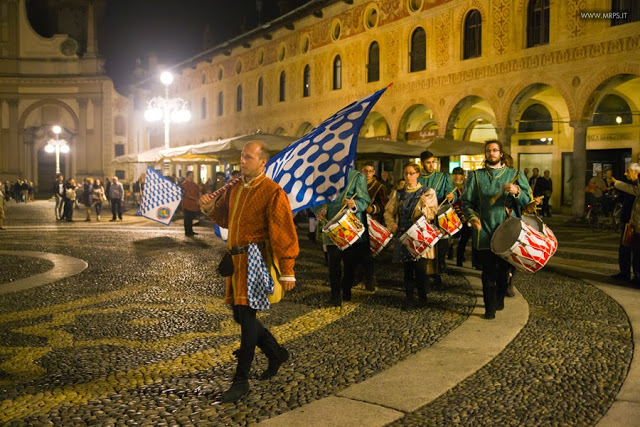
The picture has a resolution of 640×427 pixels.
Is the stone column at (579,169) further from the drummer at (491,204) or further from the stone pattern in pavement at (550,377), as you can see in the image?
the drummer at (491,204)

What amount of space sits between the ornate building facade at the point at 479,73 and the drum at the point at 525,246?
1459 centimetres

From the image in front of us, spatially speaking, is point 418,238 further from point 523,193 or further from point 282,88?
point 282,88

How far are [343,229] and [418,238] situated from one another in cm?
82

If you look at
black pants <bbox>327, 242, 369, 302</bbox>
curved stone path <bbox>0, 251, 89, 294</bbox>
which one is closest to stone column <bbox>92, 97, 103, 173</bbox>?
curved stone path <bbox>0, 251, 89, 294</bbox>

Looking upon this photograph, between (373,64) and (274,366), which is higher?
(373,64)

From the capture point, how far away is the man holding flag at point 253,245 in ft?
14.0

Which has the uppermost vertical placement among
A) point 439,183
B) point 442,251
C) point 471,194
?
point 439,183

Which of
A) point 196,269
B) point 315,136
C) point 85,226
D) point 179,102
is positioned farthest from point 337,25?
point 315,136

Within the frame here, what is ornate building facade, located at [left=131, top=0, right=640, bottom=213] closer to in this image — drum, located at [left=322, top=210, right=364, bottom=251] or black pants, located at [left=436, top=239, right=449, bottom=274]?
black pants, located at [left=436, top=239, right=449, bottom=274]

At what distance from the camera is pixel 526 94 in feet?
72.0

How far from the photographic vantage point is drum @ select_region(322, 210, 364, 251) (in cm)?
696

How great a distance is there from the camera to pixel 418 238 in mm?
6840

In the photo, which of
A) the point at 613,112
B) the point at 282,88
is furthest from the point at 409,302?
the point at 282,88

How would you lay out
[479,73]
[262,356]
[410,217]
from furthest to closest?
[479,73] < [410,217] < [262,356]
